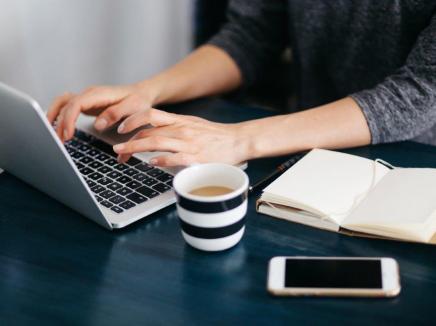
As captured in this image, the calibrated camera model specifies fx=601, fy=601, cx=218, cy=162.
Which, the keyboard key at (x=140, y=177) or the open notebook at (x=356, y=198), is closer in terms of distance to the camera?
the open notebook at (x=356, y=198)

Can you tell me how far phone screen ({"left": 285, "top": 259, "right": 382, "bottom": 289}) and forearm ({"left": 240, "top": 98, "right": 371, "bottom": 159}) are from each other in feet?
0.93

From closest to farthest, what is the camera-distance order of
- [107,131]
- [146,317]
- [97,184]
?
[146,317]
[97,184]
[107,131]

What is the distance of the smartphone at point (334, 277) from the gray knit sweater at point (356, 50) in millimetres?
350

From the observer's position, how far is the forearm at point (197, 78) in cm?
117

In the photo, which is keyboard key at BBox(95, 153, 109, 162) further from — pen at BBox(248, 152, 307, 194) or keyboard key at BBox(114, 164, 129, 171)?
pen at BBox(248, 152, 307, 194)

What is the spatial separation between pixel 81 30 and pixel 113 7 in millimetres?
131

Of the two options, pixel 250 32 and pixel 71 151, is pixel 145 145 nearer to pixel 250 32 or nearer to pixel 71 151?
pixel 71 151

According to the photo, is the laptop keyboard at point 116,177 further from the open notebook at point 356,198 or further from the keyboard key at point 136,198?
the open notebook at point 356,198

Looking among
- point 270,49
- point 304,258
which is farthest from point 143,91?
point 304,258

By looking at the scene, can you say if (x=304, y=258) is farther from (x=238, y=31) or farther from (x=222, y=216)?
(x=238, y=31)

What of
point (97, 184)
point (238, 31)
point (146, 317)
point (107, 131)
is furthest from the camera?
point (238, 31)

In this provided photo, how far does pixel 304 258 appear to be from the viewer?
0.71 metres

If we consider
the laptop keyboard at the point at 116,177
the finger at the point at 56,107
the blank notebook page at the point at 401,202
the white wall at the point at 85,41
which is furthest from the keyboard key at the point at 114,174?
the white wall at the point at 85,41

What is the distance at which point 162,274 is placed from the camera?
722 millimetres
